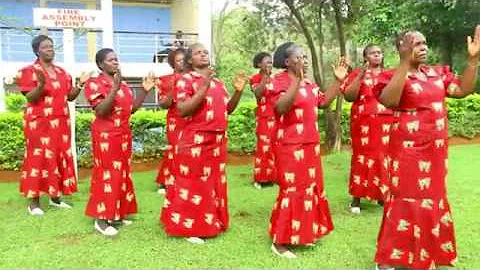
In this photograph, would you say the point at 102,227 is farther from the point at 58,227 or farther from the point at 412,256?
the point at 412,256

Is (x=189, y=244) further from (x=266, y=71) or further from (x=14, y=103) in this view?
(x=14, y=103)

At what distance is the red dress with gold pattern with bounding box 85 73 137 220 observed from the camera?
5230 mm

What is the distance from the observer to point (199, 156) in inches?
191

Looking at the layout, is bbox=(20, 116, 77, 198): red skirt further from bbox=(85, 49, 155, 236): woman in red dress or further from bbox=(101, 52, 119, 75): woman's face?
bbox=(101, 52, 119, 75): woman's face

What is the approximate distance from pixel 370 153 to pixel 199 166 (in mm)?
1922

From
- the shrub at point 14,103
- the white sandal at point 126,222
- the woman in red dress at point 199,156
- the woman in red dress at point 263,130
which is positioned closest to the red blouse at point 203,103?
the woman in red dress at point 199,156

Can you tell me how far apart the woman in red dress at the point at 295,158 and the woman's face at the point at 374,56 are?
4.49 feet

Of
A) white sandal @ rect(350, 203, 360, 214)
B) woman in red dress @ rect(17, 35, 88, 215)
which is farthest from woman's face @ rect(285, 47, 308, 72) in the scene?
woman in red dress @ rect(17, 35, 88, 215)

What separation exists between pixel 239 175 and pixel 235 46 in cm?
1708

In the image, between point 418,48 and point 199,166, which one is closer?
point 418,48

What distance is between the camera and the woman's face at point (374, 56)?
18.8ft

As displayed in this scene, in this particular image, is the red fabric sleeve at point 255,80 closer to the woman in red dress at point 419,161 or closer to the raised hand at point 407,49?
the woman in red dress at point 419,161

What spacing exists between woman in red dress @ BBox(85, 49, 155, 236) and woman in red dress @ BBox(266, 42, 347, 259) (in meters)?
1.47

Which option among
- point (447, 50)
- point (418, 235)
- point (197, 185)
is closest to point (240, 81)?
point (197, 185)
